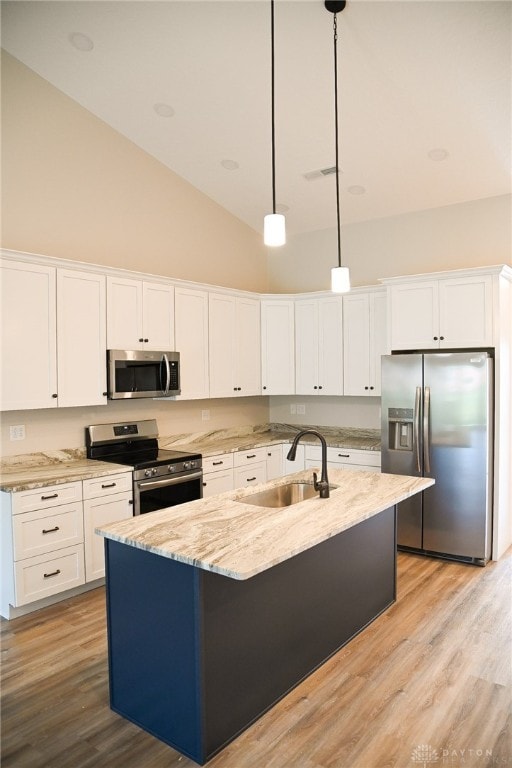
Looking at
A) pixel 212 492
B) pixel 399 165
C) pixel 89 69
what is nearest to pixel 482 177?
pixel 399 165

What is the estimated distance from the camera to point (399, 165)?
14.9ft

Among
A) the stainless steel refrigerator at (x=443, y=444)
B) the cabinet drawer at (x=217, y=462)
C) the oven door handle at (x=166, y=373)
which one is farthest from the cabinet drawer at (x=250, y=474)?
the stainless steel refrigerator at (x=443, y=444)

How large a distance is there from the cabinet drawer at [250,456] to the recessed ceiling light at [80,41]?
346cm

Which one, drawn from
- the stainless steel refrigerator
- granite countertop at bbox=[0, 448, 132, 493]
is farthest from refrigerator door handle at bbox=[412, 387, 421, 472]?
granite countertop at bbox=[0, 448, 132, 493]

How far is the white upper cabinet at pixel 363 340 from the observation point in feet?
17.0

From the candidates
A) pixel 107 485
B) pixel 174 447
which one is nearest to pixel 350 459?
pixel 174 447

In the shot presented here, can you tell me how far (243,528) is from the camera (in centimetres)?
238

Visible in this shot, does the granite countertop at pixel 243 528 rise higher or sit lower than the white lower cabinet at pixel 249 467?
higher

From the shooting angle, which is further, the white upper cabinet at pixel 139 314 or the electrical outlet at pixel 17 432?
the white upper cabinet at pixel 139 314

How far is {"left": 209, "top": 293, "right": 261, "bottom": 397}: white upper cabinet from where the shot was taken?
17.1 feet

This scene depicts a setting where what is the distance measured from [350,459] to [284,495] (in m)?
2.03

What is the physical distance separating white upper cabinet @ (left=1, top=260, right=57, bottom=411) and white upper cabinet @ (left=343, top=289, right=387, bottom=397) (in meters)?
2.87

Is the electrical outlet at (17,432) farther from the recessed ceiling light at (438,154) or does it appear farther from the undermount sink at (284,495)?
the recessed ceiling light at (438,154)

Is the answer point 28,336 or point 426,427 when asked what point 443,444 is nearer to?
point 426,427
